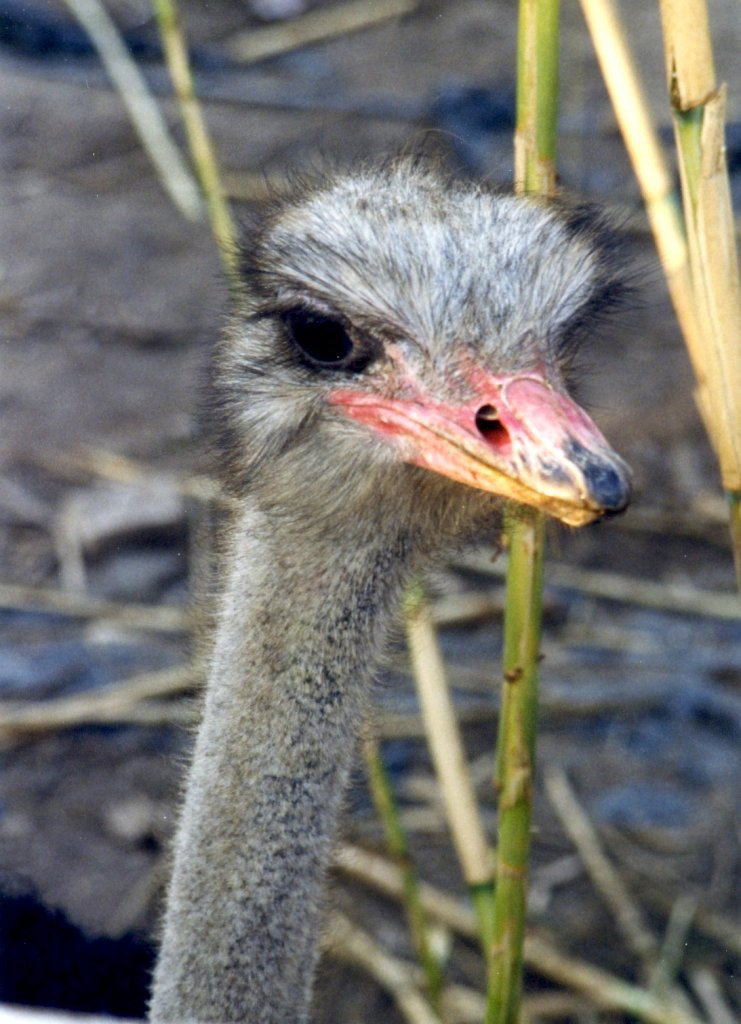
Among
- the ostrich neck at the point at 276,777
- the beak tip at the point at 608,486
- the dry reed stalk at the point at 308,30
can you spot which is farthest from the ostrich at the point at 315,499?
the dry reed stalk at the point at 308,30

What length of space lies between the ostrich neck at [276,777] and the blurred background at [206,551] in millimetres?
350

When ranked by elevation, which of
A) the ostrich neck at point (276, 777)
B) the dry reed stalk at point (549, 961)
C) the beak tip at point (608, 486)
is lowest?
the dry reed stalk at point (549, 961)

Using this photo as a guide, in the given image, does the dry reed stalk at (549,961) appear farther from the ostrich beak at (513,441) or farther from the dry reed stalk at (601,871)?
the ostrich beak at (513,441)

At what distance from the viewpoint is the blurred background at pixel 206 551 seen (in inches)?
104

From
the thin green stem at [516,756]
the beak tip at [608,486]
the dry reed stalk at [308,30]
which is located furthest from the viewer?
the dry reed stalk at [308,30]

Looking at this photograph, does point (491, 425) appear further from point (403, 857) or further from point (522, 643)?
point (403, 857)

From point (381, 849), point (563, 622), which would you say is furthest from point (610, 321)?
point (563, 622)

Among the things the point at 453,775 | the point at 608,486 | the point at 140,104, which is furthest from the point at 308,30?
the point at 608,486

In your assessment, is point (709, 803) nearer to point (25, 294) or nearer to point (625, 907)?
point (625, 907)

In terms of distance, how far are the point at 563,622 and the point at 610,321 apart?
58.9 inches

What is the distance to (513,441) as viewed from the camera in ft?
4.16

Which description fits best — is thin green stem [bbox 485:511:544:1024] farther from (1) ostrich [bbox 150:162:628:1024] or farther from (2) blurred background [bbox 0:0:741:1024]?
(2) blurred background [bbox 0:0:741:1024]

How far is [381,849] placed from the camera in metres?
2.73

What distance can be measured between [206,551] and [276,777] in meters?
0.70
